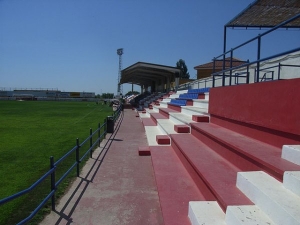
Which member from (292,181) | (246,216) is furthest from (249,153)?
(246,216)

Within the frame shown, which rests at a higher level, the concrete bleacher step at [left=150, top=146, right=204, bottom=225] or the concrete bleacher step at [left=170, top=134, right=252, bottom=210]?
the concrete bleacher step at [left=170, top=134, right=252, bottom=210]

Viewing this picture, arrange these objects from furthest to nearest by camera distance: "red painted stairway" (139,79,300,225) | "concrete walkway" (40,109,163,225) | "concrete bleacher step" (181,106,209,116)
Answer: "concrete bleacher step" (181,106,209,116) → "concrete walkway" (40,109,163,225) → "red painted stairway" (139,79,300,225)

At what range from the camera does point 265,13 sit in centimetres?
816

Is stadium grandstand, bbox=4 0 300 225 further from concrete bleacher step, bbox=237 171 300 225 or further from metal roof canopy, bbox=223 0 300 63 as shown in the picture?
metal roof canopy, bbox=223 0 300 63

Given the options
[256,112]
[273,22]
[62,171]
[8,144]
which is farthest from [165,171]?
[273,22]

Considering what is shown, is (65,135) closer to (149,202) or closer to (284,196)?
(149,202)

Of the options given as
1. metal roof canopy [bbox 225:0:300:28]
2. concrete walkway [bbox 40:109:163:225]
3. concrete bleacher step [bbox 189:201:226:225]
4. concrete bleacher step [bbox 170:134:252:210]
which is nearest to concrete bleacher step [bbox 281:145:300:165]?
concrete bleacher step [bbox 170:134:252:210]

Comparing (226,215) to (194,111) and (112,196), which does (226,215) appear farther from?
(194,111)

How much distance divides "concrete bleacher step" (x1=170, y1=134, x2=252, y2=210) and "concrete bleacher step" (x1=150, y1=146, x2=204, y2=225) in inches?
5.8

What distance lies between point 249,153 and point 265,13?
6.81m

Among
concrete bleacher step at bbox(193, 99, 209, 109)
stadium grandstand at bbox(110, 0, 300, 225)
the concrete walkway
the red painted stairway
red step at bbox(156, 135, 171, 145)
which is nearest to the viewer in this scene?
stadium grandstand at bbox(110, 0, 300, 225)

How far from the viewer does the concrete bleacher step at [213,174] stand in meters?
2.83

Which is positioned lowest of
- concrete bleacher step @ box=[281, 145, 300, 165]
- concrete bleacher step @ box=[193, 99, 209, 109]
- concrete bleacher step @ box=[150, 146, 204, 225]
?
concrete bleacher step @ box=[150, 146, 204, 225]

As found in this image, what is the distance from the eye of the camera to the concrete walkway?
144 inches
